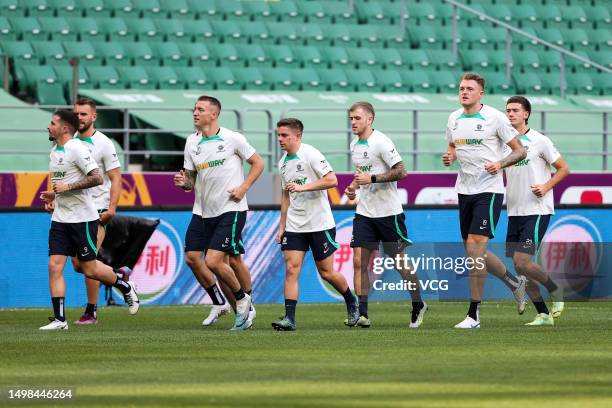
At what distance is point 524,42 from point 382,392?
22.3m

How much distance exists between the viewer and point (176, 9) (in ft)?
87.5

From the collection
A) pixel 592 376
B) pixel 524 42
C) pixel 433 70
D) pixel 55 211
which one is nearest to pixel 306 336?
pixel 55 211

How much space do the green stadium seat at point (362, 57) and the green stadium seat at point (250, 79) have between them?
7.35ft

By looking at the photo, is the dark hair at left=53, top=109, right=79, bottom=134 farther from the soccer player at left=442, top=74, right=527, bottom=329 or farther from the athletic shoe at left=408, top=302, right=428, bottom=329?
the athletic shoe at left=408, top=302, right=428, bottom=329

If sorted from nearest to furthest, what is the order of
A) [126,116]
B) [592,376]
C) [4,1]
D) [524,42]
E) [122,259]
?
1. [592,376]
2. [122,259]
3. [126,116]
4. [4,1]
5. [524,42]

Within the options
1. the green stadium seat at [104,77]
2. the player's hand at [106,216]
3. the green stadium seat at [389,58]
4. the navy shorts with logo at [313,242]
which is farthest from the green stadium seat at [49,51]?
the navy shorts with logo at [313,242]

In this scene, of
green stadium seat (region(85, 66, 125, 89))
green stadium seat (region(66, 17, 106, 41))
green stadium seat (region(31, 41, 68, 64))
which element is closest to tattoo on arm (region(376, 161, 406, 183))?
green stadium seat (region(85, 66, 125, 89))

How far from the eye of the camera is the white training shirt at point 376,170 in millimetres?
13953

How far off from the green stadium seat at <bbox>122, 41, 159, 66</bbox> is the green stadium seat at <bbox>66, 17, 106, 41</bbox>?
1.55 feet

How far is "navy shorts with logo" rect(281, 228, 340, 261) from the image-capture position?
1370cm

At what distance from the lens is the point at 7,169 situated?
68.9 feet

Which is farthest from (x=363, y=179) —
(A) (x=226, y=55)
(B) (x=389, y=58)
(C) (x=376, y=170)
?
(B) (x=389, y=58)

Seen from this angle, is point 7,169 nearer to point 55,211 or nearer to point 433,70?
point 55,211

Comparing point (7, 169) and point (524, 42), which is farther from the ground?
point (524, 42)
